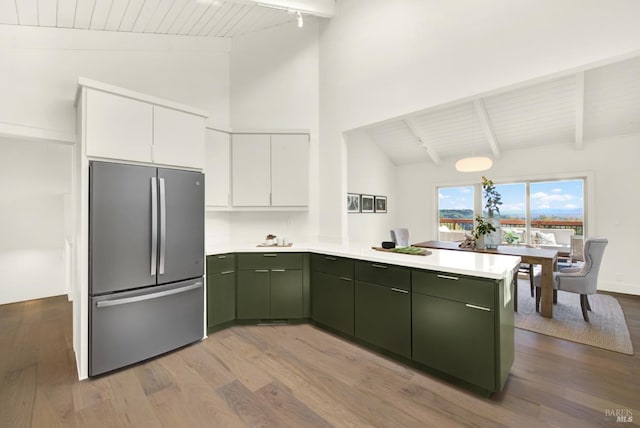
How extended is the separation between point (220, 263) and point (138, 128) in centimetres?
153

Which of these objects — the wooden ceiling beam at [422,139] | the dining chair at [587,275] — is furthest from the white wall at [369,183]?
the dining chair at [587,275]

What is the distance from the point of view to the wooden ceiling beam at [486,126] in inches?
185

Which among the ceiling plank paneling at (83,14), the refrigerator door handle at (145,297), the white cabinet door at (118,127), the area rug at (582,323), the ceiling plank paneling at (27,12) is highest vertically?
the ceiling plank paneling at (83,14)

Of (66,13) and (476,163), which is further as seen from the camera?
(476,163)

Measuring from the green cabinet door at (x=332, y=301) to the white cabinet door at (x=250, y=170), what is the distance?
1.23m

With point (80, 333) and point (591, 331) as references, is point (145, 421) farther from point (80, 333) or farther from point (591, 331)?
point (591, 331)

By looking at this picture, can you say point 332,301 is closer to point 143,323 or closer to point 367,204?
point 143,323

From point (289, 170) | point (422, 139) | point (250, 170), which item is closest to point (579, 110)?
point (422, 139)

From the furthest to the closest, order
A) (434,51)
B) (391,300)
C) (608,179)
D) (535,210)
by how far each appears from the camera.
Answer: (535,210)
(608,179)
(434,51)
(391,300)

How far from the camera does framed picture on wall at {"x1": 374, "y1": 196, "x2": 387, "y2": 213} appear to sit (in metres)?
6.91

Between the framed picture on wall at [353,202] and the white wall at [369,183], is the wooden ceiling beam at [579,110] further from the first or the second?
the framed picture on wall at [353,202]

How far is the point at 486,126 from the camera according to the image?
511cm

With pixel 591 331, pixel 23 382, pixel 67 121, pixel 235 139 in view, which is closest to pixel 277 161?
pixel 235 139

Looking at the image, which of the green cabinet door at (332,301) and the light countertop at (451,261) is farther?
the green cabinet door at (332,301)
